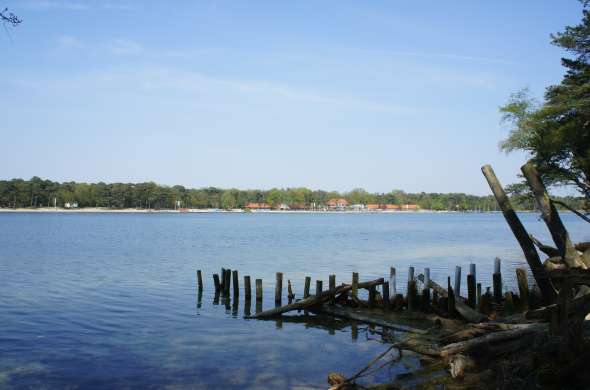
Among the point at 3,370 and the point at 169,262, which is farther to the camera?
the point at 169,262

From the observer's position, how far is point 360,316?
1803cm

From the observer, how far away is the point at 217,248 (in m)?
58.7

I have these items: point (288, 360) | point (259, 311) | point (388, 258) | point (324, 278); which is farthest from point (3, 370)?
point (388, 258)

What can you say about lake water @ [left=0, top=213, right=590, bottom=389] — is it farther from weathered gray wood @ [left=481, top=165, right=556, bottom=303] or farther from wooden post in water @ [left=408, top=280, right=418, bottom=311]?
weathered gray wood @ [left=481, top=165, right=556, bottom=303]

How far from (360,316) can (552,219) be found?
319 inches

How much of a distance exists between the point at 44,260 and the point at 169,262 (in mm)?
10319

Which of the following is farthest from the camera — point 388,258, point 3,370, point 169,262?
point 388,258

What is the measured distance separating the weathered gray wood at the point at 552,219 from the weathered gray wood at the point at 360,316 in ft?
14.9

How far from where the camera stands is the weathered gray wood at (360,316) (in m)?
16.1

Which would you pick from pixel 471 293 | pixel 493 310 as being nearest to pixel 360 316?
pixel 471 293

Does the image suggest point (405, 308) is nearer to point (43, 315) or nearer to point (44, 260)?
point (43, 315)

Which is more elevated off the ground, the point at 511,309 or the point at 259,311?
the point at 511,309

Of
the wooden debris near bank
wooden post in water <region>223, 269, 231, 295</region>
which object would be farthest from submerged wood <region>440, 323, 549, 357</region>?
wooden post in water <region>223, 269, 231, 295</region>

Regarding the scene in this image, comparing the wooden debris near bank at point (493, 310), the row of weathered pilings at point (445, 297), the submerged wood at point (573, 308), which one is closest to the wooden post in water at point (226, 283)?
the wooden debris near bank at point (493, 310)
